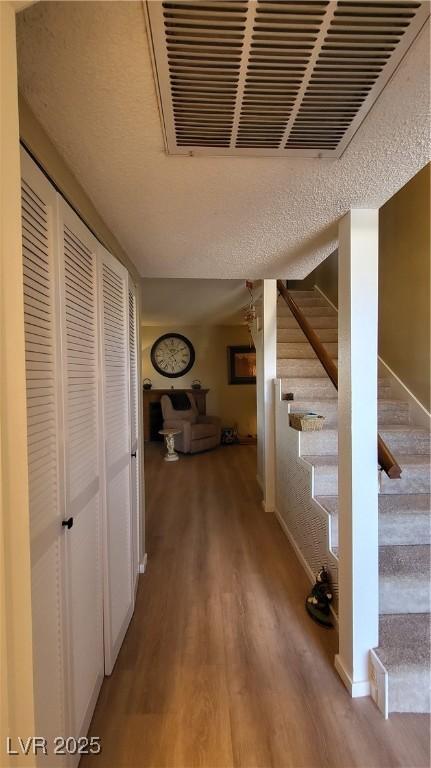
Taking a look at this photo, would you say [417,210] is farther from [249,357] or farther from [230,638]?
[249,357]

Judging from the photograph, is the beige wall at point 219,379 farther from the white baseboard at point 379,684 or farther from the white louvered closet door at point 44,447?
the white louvered closet door at point 44,447

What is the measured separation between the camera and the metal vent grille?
1.97 ft

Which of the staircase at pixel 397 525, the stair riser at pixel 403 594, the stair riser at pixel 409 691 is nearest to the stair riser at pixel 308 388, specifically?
the staircase at pixel 397 525

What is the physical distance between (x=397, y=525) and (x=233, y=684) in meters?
1.12

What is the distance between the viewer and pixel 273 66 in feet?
2.29

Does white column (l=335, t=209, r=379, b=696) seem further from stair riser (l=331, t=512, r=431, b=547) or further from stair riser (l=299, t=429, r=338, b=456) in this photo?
stair riser (l=299, t=429, r=338, b=456)

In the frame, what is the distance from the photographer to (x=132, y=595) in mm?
1783

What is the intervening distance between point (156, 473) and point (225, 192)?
3889 millimetres

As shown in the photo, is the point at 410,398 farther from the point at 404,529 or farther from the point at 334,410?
the point at 404,529

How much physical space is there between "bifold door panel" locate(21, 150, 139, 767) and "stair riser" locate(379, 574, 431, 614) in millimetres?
1302

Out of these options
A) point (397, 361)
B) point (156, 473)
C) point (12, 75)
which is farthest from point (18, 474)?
point (156, 473)

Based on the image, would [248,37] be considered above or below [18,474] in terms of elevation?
above

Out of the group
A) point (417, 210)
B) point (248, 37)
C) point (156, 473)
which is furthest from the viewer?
point (156, 473)

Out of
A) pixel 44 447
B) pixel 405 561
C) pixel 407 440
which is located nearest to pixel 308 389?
pixel 407 440
